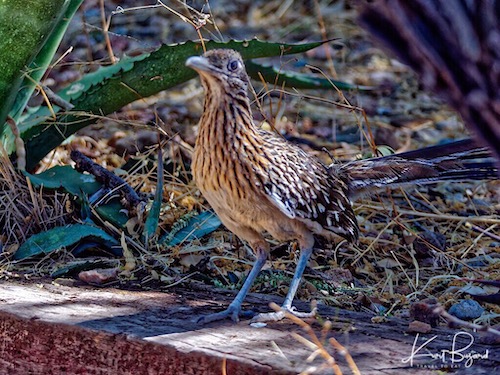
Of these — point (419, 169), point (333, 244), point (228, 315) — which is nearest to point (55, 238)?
point (228, 315)

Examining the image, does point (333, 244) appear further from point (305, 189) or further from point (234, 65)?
point (234, 65)

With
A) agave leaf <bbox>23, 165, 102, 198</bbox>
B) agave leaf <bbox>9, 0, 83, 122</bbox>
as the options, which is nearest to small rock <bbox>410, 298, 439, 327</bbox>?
agave leaf <bbox>23, 165, 102, 198</bbox>

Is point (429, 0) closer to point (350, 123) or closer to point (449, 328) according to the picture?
point (449, 328)

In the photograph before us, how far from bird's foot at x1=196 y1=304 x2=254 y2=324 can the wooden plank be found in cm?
3

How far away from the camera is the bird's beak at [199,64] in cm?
312

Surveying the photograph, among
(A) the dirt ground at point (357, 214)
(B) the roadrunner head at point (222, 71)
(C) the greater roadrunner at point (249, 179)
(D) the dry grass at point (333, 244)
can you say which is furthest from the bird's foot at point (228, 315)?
(B) the roadrunner head at point (222, 71)

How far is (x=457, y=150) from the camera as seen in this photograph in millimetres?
3893

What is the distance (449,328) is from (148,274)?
4.19 ft

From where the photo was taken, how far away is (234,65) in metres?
3.31

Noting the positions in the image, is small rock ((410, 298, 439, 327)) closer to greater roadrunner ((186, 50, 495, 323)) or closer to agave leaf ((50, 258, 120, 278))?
greater roadrunner ((186, 50, 495, 323))

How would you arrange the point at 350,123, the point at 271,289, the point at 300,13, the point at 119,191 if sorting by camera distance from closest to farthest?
the point at 271,289, the point at 119,191, the point at 350,123, the point at 300,13

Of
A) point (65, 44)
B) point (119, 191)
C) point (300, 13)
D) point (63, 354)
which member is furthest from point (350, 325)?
point (300, 13)

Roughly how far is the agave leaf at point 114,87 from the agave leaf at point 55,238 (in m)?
0.52

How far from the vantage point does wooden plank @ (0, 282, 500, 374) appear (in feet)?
9.38
